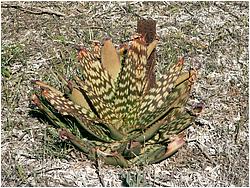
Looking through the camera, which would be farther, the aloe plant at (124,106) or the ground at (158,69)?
the ground at (158,69)

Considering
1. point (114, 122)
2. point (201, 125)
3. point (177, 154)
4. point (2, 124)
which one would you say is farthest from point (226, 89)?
point (2, 124)

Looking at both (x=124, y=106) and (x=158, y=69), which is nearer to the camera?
(x=124, y=106)

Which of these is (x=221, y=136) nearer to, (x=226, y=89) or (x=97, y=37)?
(x=226, y=89)

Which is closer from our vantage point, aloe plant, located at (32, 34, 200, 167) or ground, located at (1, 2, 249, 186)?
aloe plant, located at (32, 34, 200, 167)
